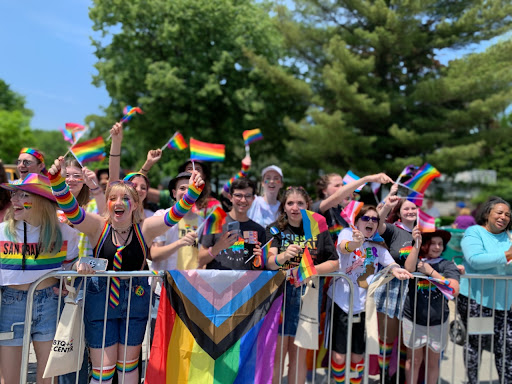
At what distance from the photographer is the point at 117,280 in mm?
3219

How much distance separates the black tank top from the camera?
328cm

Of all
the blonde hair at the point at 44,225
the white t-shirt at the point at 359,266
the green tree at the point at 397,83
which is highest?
the green tree at the point at 397,83

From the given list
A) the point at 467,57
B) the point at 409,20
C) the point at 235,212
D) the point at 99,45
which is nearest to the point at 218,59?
the point at 99,45

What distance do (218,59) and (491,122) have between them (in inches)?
422

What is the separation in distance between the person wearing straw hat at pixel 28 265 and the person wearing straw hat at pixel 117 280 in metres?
0.25

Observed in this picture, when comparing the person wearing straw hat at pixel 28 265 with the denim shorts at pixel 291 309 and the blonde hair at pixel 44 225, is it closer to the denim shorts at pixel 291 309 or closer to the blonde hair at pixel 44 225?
the blonde hair at pixel 44 225

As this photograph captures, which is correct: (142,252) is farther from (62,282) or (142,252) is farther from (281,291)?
(281,291)

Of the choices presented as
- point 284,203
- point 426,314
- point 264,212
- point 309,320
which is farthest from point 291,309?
point 264,212

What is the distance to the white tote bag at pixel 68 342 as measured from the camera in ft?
9.84

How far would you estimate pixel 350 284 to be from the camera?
3.60m

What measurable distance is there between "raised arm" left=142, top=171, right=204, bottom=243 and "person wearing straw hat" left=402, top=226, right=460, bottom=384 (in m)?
2.01

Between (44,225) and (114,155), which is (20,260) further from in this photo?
(114,155)

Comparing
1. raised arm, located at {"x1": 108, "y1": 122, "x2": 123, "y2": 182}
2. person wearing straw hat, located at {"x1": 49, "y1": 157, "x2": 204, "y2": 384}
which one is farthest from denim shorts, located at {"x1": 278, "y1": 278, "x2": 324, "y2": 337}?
raised arm, located at {"x1": 108, "y1": 122, "x2": 123, "y2": 182}

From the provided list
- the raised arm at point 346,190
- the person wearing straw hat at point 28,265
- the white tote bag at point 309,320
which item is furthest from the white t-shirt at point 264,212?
the person wearing straw hat at point 28,265
